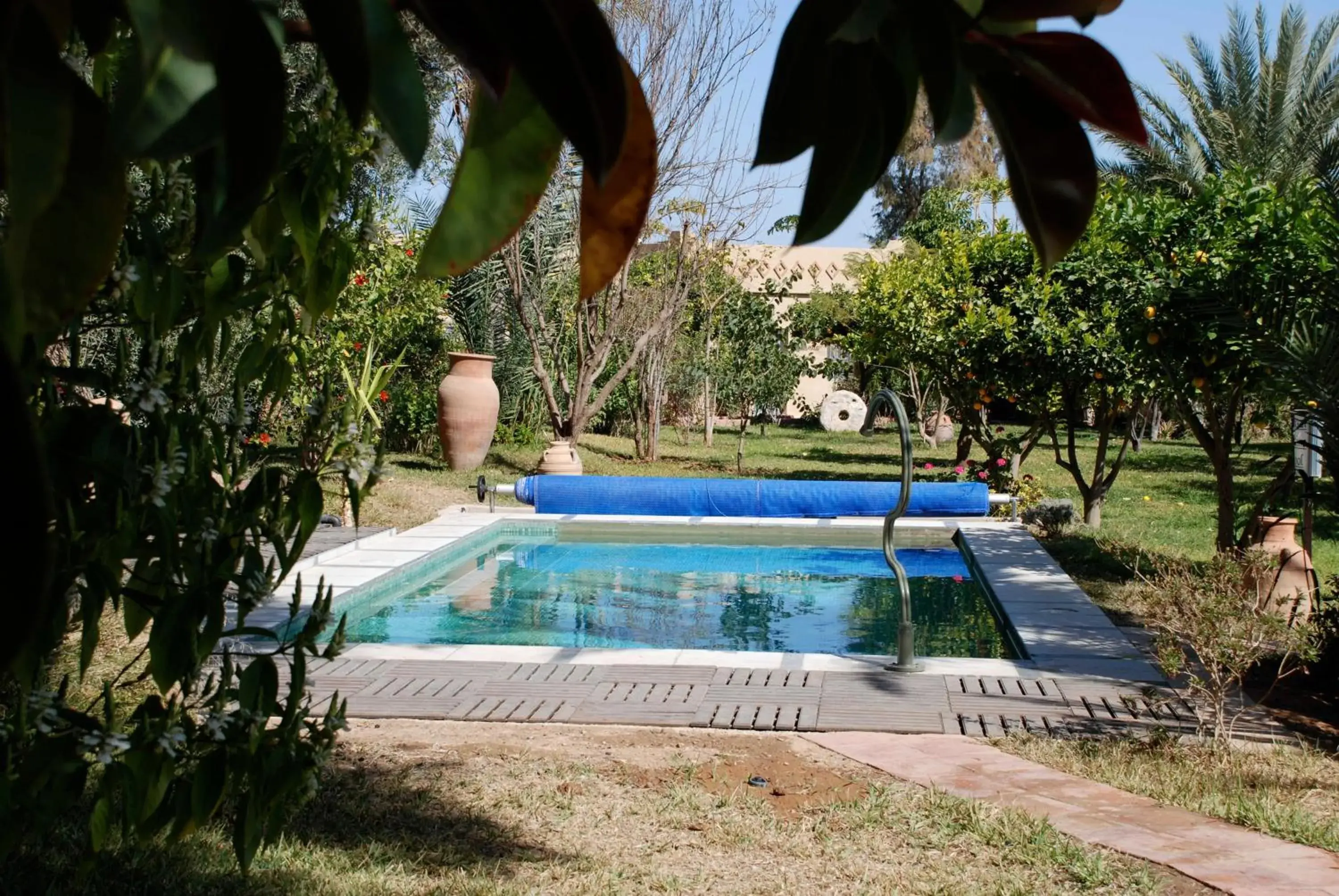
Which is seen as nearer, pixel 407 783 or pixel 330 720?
pixel 330 720

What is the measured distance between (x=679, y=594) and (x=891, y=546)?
358cm

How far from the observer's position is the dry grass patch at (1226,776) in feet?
13.2

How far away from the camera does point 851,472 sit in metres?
17.2

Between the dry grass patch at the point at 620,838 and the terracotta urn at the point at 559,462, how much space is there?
9785mm

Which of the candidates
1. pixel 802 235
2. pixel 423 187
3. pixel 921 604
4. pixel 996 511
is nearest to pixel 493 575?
pixel 921 604

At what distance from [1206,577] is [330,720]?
4793mm

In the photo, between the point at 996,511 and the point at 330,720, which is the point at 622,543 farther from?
the point at 330,720

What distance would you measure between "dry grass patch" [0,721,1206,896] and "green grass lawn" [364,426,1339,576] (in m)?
5.60

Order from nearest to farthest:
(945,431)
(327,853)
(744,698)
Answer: (327,853) → (744,698) → (945,431)

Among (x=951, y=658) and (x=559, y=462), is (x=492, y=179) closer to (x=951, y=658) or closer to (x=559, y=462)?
(x=951, y=658)

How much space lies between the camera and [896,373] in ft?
74.4

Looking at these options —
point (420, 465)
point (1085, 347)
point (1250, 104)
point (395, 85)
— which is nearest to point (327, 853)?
point (395, 85)

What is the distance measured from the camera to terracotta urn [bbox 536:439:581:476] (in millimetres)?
14711

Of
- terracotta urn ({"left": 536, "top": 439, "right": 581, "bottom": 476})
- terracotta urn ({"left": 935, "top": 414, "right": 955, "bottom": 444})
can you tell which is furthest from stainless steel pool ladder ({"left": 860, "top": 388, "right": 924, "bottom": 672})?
terracotta urn ({"left": 935, "top": 414, "right": 955, "bottom": 444})
